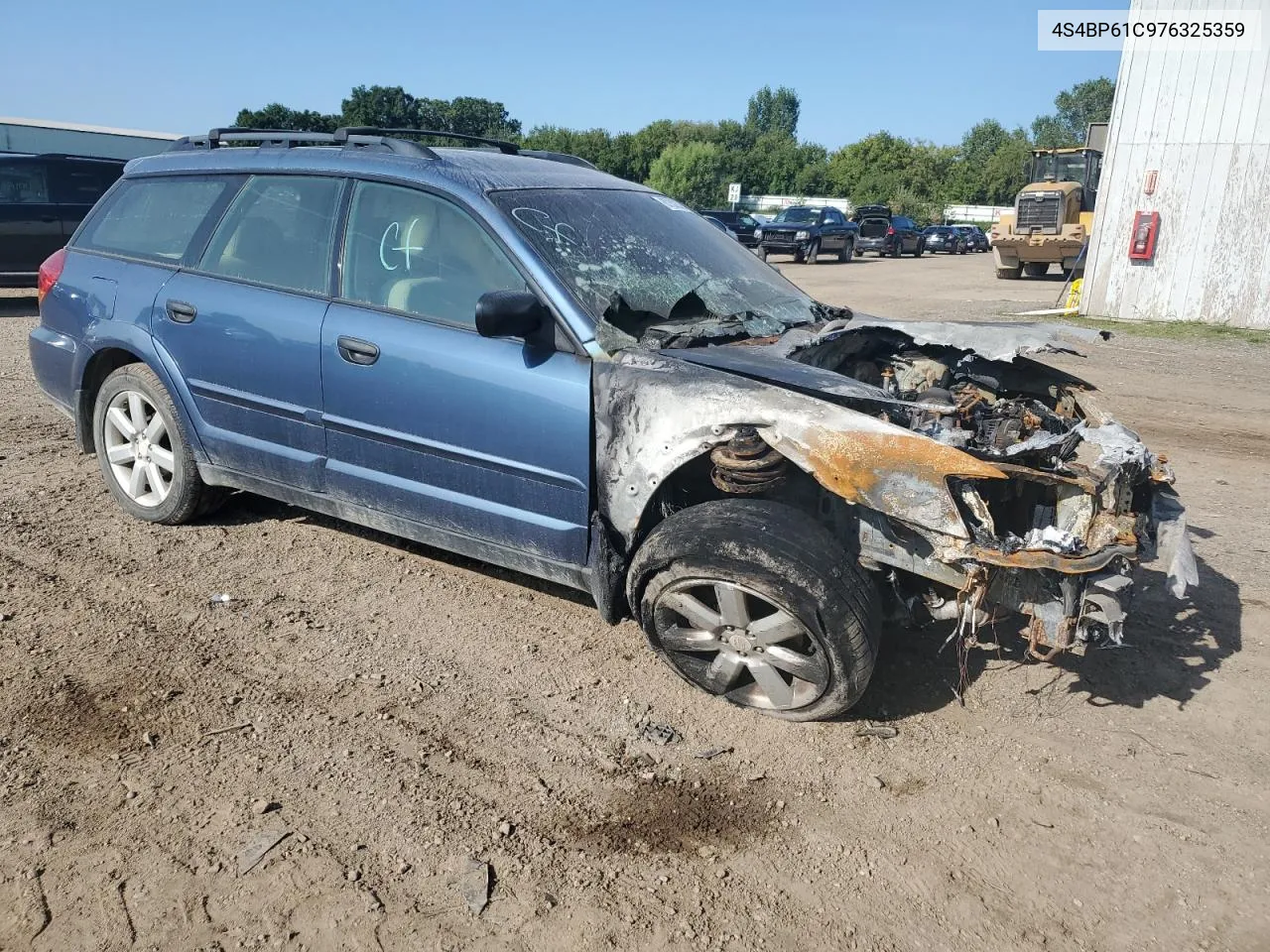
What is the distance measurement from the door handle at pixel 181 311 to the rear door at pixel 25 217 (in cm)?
940

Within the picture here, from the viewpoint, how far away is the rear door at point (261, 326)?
13.2 feet

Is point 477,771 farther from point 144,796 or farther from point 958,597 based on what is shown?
point 958,597

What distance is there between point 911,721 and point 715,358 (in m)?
1.43

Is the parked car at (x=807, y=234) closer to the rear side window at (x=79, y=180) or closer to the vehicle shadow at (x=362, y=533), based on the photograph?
the rear side window at (x=79, y=180)

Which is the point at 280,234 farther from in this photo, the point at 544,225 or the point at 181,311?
the point at 544,225

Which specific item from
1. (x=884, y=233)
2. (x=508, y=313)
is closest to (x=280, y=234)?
(x=508, y=313)

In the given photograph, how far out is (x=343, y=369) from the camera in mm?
3846

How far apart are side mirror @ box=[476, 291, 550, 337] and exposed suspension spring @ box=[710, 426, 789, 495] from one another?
0.80m

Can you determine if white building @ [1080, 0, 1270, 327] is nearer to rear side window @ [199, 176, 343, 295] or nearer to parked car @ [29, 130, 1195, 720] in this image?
parked car @ [29, 130, 1195, 720]

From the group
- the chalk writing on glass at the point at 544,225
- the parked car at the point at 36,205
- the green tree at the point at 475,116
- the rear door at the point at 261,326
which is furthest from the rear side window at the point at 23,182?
the green tree at the point at 475,116

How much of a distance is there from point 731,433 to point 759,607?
596 millimetres

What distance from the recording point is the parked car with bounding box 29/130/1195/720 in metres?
3.06

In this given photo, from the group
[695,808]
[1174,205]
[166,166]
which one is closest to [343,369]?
[166,166]

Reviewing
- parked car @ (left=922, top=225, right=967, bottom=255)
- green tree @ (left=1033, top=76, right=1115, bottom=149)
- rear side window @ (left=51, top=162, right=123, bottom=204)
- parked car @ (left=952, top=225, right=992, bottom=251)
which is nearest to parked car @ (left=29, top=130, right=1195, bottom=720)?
rear side window @ (left=51, top=162, right=123, bottom=204)
